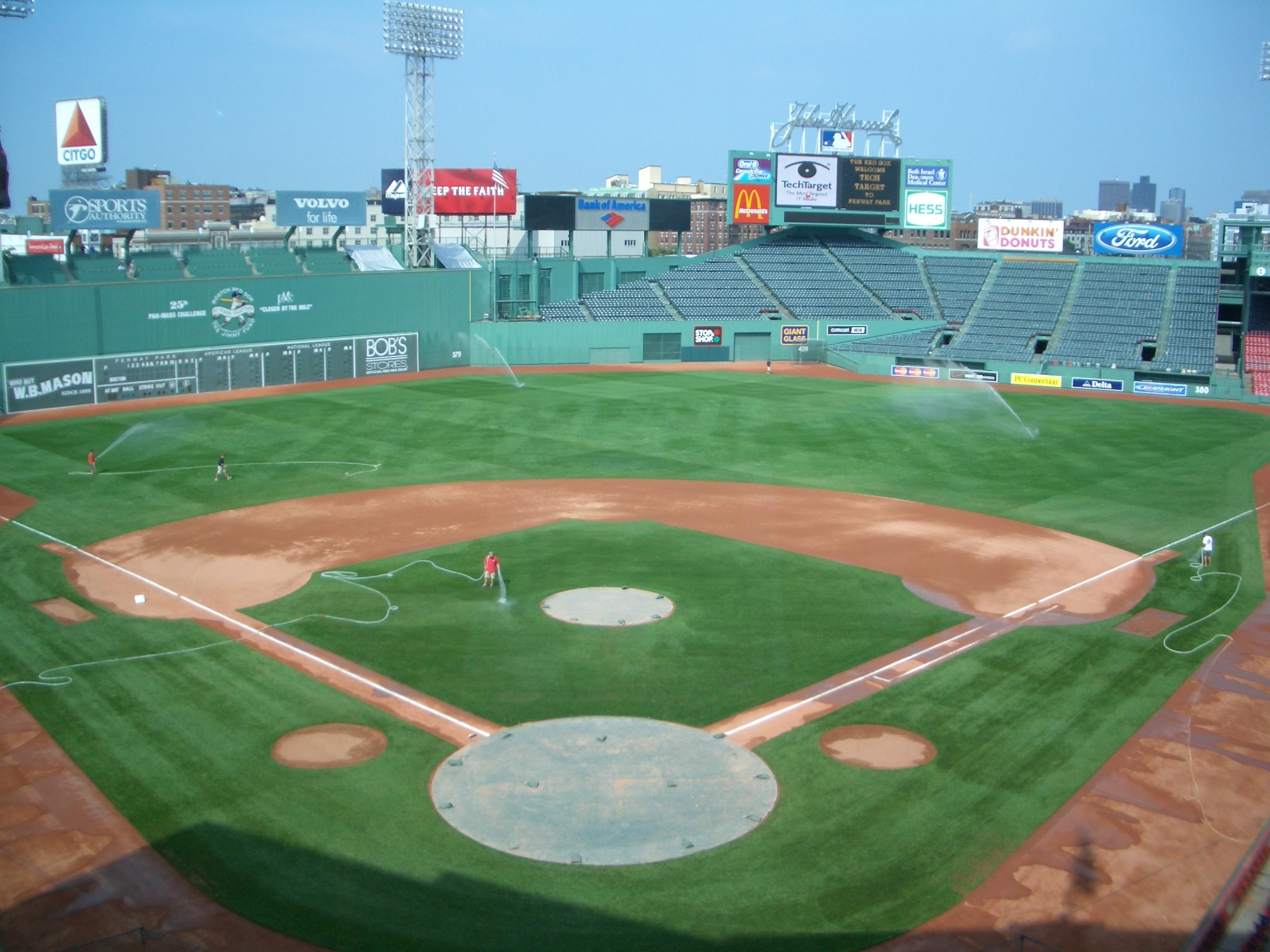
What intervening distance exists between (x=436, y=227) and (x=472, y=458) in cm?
4007

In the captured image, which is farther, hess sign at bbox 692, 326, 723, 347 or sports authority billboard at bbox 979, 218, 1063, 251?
sports authority billboard at bbox 979, 218, 1063, 251

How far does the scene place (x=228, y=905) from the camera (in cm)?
1400

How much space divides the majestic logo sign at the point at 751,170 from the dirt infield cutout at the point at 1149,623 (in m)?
59.7

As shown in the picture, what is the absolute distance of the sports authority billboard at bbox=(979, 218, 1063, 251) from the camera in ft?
269

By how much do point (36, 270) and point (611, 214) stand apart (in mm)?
40226

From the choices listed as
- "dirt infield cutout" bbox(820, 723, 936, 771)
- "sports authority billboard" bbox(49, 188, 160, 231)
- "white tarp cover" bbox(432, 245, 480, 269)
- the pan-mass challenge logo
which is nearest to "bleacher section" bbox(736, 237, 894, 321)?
"white tarp cover" bbox(432, 245, 480, 269)

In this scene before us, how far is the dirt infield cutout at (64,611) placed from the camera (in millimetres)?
24391

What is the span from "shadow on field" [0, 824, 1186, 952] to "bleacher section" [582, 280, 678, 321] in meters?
61.6

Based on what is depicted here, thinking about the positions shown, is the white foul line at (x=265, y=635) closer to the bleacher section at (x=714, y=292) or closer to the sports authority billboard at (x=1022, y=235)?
the bleacher section at (x=714, y=292)

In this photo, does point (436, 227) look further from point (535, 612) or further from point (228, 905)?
point (228, 905)

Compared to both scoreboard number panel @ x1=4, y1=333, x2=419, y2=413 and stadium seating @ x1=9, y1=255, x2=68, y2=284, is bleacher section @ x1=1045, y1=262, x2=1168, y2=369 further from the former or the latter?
stadium seating @ x1=9, y1=255, x2=68, y2=284

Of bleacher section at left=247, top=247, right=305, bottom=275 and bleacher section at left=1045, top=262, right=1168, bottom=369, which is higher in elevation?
bleacher section at left=247, top=247, right=305, bottom=275

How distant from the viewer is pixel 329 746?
18.5 metres

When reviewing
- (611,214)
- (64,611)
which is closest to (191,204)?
(611,214)
